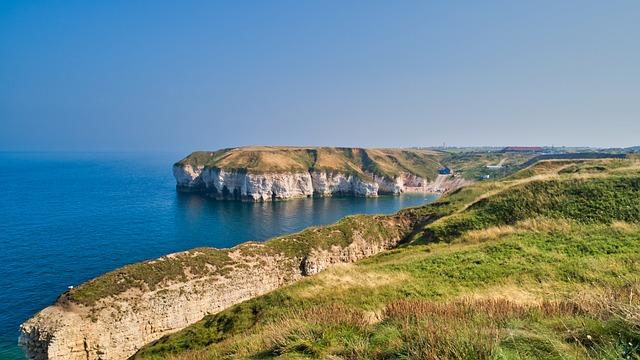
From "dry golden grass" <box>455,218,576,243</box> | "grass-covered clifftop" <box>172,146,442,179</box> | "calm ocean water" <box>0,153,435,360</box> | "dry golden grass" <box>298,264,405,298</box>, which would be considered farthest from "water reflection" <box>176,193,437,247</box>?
"dry golden grass" <box>455,218,576,243</box>

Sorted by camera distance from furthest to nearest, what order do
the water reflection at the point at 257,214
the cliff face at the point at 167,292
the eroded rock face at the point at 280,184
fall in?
the eroded rock face at the point at 280,184
the water reflection at the point at 257,214
the cliff face at the point at 167,292

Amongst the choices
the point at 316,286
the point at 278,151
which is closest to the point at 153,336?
the point at 316,286

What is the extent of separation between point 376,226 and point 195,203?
310 ft

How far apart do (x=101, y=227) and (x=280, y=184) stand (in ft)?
239

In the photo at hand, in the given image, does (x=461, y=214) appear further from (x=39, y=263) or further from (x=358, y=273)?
(x=39, y=263)

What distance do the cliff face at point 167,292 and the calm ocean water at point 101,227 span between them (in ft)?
42.3

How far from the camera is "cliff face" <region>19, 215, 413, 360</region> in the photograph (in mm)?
26875

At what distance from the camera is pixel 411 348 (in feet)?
19.7

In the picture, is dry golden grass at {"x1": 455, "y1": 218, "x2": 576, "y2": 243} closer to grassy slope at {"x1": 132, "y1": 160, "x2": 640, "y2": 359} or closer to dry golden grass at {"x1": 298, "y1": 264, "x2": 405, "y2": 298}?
grassy slope at {"x1": 132, "y1": 160, "x2": 640, "y2": 359}

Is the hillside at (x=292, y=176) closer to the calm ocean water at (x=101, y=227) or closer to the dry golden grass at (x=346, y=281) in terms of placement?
the calm ocean water at (x=101, y=227)

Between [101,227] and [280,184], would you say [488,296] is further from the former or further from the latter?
[280,184]

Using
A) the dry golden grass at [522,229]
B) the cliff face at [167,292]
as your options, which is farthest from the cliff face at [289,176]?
the dry golden grass at [522,229]

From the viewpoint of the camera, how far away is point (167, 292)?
106ft

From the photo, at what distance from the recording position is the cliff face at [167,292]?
2688 centimetres
